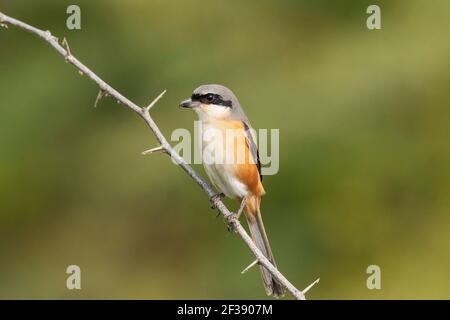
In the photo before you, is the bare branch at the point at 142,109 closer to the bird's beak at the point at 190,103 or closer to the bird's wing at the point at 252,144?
the bird's beak at the point at 190,103

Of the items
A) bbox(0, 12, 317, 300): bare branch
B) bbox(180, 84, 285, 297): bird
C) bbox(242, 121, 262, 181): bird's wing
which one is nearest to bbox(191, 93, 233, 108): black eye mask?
bbox(180, 84, 285, 297): bird

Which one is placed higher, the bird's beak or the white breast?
the bird's beak

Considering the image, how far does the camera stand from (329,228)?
24.5 feet

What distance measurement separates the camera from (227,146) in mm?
4488

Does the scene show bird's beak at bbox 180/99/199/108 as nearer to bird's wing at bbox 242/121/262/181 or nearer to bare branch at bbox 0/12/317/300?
bird's wing at bbox 242/121/262/181

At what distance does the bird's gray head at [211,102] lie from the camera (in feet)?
14.4

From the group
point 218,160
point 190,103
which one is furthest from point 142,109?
point 218,160

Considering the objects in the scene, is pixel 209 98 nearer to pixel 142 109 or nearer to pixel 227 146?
pixel 227 146

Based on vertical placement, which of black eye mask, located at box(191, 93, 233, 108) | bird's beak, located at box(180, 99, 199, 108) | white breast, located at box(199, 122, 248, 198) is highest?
black eye mask, located at box(191, 93, 233, 108)

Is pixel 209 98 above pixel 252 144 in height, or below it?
above

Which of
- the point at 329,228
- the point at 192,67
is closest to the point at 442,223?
the point at 329,228

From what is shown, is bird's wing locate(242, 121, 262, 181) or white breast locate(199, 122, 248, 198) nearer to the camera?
white breast locate(199, 122, 248, 198)

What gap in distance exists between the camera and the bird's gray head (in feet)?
14.4

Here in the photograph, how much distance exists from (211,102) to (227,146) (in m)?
0.27
